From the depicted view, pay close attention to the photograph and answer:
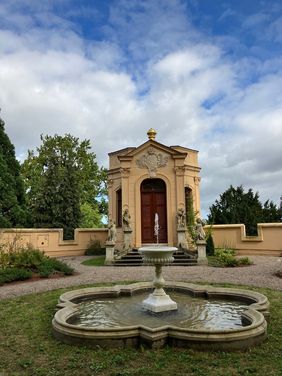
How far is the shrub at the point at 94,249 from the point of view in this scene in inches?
831

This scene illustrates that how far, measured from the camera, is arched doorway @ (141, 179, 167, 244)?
61.1 ft

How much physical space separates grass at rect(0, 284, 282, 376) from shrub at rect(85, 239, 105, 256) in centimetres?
1542

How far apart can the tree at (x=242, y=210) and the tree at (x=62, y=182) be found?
10879mm

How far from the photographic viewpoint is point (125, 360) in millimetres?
4492

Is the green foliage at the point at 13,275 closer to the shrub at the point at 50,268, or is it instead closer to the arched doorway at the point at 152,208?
the shrub at the point at 50,268

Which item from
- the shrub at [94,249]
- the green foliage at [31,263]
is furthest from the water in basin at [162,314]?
the shrub at [94,249]

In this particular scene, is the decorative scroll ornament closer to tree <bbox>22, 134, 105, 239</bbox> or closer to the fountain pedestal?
tree <bbox>22, 134, 105, 239</bbox>

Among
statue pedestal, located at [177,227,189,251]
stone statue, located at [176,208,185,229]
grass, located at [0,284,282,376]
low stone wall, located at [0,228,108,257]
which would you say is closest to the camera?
grass, located at [0,284,282,376]

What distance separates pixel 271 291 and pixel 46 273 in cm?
747

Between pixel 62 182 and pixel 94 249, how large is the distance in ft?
26.5

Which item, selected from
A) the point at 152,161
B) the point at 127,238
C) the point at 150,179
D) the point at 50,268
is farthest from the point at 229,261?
the point at 50,268

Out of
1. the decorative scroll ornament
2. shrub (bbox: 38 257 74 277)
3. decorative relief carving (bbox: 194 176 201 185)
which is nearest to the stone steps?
shrub (bbox: 38 257 74 277)

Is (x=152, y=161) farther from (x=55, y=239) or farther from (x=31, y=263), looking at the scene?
(x=31, y=263)

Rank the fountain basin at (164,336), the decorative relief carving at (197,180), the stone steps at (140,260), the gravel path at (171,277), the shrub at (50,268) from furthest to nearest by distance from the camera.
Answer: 1. the decorative relief carving at (197,180)
2. the stone steps at (140,260)
3. the shrub at (50,268)
4. the gravel path at (171,277)
5. the fountain basin at (164,336)
